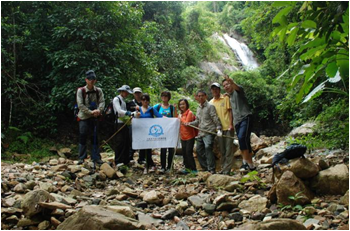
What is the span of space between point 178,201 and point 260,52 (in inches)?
1071

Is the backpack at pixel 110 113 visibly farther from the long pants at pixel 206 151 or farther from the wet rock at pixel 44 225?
the wet rock at pixel 44 225

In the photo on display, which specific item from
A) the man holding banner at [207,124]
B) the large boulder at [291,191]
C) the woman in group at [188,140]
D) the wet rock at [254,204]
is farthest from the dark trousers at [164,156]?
the large boulder at [291,191]

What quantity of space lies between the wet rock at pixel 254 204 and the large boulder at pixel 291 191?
0.67 ft

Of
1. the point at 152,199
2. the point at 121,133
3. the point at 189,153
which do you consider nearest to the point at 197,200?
the point at 152,199

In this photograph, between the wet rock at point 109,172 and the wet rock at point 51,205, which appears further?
the wet rock at point 109,172

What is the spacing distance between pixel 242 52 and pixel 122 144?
2465 cm

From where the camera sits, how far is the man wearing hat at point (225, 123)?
18.0ft

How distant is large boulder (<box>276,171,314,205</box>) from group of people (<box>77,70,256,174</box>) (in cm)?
174

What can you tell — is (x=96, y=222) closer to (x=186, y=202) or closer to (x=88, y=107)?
(x=186, y=202)

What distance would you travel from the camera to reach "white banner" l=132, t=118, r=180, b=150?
593 cm

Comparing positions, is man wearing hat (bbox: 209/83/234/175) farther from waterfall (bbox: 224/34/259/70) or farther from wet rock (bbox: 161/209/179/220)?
waterfall (bbox: 224/34/259/70)

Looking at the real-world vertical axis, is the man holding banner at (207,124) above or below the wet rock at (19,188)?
above

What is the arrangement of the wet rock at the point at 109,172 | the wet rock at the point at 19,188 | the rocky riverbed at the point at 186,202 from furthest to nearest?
the wet rock at the point at 109,172 → the wet rock at the point at 19,188 → the rocky riverbed at the point at 186,202

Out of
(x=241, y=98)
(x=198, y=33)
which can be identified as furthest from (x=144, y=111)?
(x=198, y=33)
